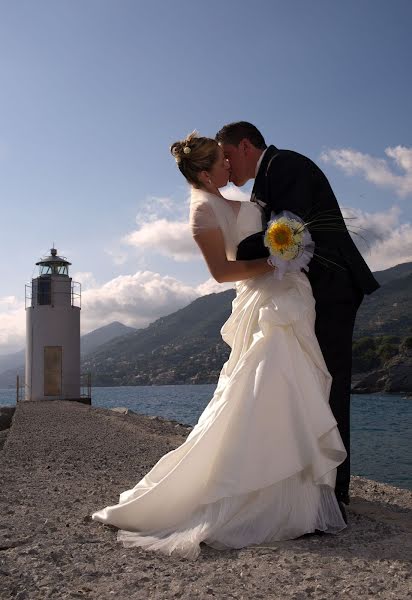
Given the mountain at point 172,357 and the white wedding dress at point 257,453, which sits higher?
the mountain at point 172,357

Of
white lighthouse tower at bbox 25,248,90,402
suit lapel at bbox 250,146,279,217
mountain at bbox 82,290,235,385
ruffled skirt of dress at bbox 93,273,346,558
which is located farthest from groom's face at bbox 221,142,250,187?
mountain at bbox 82,290,235,385

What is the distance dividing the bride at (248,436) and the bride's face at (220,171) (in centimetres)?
2

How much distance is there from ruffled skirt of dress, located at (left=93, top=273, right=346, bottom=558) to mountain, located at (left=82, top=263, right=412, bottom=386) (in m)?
103

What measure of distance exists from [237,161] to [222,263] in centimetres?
90

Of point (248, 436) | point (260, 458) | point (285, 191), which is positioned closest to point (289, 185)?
point (285, 191)

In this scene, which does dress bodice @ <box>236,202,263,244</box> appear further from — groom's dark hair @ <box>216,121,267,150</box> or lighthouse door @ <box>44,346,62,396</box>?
lighthouse door @ <box>44,346,62,396</box>

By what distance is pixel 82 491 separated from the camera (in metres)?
6.04

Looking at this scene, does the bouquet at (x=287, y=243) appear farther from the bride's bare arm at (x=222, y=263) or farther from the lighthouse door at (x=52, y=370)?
the lighthouse door at (x=52, y=370)

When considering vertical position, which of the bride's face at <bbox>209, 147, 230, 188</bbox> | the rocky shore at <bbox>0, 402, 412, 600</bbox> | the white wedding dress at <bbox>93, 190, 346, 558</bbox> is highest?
the bride's face at <bbox>209, 147, 230, 188</bbox>

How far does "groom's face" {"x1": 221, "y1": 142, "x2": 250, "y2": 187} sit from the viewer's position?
466 centimetres

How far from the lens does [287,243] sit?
13.4ft

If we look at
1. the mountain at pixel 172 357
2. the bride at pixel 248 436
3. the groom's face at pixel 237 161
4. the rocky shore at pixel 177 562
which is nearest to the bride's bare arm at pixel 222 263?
the bride at pixel 248 436

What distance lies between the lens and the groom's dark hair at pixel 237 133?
4660mm

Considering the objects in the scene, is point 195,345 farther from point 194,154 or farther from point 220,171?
point 194,154
